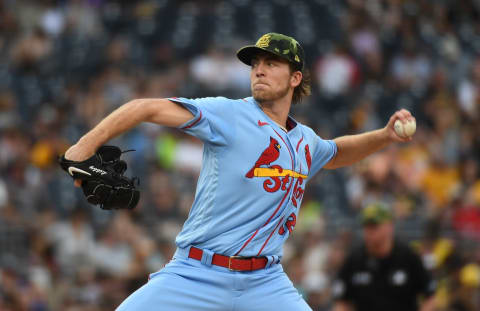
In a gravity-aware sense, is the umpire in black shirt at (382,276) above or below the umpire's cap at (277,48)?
below

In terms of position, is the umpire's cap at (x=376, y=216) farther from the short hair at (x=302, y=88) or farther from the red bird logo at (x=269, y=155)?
the red bird logo at (x=269, y=155)

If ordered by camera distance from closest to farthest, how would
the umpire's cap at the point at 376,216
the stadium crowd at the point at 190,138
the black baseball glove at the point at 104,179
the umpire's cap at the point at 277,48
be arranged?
the black baseball glove at the point at 104,179, the umpire's cap at the point at 277,48, the umpire's cap at the point at 376,216, the stadium crowd at the point at 190,138

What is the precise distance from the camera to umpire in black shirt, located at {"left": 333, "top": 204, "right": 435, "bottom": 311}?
6.96 meters

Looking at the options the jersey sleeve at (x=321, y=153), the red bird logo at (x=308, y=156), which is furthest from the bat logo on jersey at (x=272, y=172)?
the jersey sleeve at (x=321, y=153)

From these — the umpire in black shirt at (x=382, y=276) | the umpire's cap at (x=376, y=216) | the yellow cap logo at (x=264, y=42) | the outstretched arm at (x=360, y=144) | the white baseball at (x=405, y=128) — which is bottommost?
the umpire in black shirt at (x=382, y=276)

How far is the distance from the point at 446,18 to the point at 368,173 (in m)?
6.09

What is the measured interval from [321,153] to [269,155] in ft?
2.24

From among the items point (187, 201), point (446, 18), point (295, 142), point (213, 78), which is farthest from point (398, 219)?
point (446, 18)

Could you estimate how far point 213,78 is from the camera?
1305 cm

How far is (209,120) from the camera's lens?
445 centimetres

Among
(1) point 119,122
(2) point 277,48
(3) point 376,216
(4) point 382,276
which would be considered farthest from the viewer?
(4) point 382,276

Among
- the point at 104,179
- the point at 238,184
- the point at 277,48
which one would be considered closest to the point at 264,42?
the point at 277,48

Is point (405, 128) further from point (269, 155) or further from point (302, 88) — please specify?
point (269, 155)

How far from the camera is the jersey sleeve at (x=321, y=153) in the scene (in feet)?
17.1
